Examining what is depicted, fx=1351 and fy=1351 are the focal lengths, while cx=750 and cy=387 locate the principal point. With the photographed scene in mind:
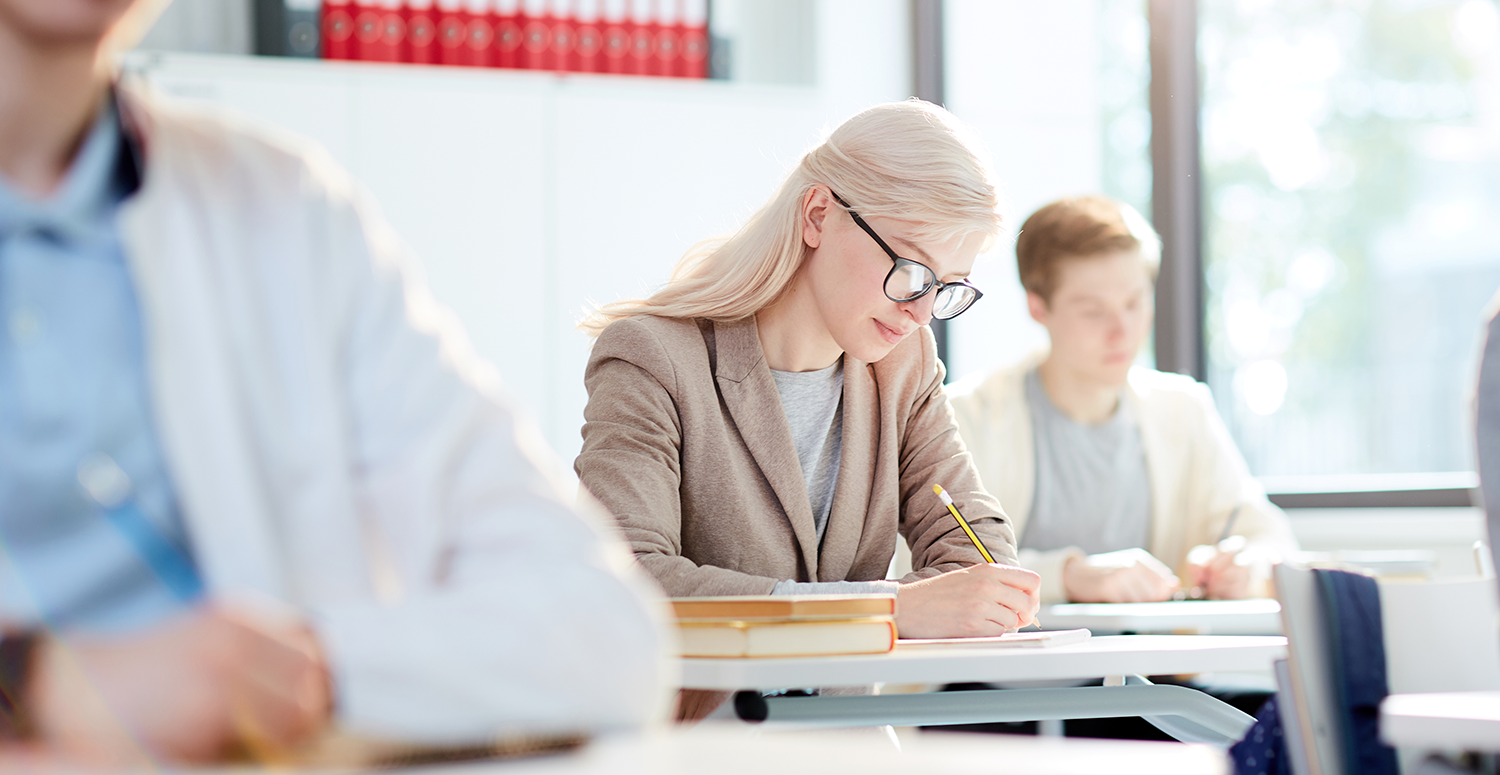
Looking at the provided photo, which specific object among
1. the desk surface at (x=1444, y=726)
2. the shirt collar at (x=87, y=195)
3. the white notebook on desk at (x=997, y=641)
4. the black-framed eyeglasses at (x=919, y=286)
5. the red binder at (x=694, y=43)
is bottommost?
the white notebook on desk at (x=997, y=641)

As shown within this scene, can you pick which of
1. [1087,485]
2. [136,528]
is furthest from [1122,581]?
[136,528]

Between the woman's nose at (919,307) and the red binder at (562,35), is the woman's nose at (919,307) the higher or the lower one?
the lower one

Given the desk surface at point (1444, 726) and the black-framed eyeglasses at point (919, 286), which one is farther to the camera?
the black-framed eyeglasses at point (919, 286)

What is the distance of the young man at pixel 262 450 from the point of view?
743mm

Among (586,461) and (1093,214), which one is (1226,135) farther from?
(586,461)

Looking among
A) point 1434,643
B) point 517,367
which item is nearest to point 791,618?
point 1434,643

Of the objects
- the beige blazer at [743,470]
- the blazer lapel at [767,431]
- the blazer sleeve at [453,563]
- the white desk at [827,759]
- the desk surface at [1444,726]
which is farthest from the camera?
the blazer lapel at [767,431]

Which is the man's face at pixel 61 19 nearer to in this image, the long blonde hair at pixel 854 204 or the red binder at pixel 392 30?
the long blonde hair at pixel 854 204

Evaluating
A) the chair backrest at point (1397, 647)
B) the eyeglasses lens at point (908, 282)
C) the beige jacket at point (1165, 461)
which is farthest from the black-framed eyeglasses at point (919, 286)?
the beige jacket at point (1165, 461)

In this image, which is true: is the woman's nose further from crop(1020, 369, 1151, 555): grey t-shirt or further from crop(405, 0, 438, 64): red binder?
crop(405, 0, 438, 64): red binder

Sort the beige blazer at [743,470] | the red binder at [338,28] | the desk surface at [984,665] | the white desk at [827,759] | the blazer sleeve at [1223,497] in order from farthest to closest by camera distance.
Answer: the red binder at [338,28]
the blazer sleeve at [1223,497]
the beige blazer at [743,470]
the desk surface at [984,665]
the white desk at [827,759]

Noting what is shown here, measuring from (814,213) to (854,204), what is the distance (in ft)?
0.28

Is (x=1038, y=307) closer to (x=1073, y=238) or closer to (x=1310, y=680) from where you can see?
(x=1073, y=238)

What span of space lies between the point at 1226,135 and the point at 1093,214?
1.38 meters
